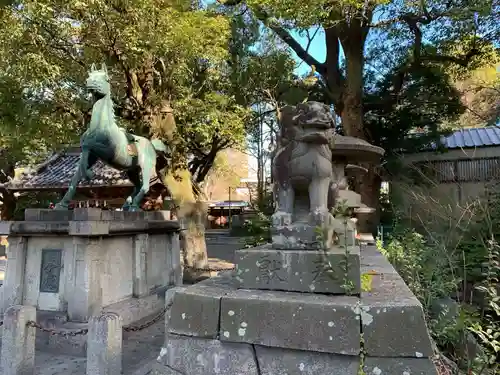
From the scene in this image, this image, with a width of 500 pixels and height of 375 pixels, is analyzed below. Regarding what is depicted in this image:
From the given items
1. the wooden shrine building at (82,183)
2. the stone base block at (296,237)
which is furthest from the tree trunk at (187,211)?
the stone base block at (296,237)

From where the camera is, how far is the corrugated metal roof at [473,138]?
51.1 feet

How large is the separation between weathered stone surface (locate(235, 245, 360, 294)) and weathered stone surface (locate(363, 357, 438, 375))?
0.45 meters

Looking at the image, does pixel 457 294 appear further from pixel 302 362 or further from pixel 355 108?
pixel 355 108

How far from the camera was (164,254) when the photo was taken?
757 centimetres

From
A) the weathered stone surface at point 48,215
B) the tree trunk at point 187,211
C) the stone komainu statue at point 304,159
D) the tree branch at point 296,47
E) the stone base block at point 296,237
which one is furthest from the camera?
the tree branch at point 296,47

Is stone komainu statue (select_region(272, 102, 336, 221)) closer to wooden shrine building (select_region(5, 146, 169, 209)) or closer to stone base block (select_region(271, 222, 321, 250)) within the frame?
stone base block (select_region(271, 222, 321, 250))

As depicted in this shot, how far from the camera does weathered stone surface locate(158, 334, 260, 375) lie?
2553 mm

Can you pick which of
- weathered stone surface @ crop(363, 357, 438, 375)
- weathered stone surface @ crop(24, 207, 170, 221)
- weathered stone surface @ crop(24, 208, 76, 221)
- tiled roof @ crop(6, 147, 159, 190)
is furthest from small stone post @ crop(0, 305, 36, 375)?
tiled roof @ crop(6, 147, 159, 190)

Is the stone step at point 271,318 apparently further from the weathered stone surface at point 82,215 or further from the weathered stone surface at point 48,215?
the weathered stone surface at point 48,215

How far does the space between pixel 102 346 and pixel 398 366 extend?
9.00 feet

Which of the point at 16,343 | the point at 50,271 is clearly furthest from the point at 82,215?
the point at 16,343

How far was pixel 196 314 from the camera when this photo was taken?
8.79 feet

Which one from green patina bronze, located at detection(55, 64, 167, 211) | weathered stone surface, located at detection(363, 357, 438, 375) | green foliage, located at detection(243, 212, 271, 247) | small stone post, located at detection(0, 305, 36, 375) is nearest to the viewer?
weathered stone surface, located at detection(363, 357, 438, 375)

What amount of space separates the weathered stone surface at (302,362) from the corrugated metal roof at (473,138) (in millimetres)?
14576
